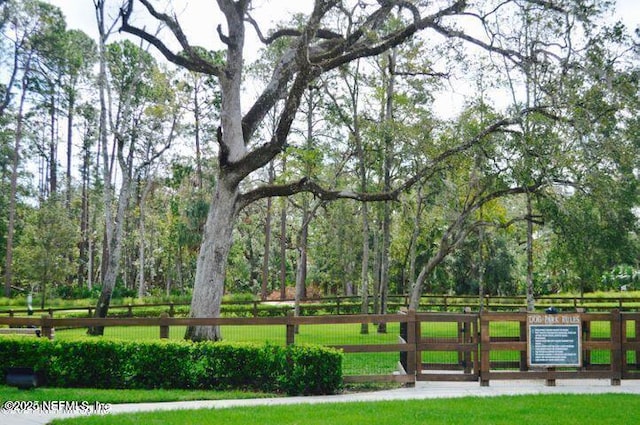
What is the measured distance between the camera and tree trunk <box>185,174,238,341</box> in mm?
15312

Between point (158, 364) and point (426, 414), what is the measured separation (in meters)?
4.82

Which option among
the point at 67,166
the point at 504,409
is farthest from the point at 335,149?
the point at 67,166

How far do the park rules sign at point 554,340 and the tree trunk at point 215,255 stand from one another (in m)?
7.37

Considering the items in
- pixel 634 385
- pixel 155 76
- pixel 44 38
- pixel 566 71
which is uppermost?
pixel 44 38

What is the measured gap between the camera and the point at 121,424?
7.12m

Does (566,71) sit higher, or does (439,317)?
(566,71)

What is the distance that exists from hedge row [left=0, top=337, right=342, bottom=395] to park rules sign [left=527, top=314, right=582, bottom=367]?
11.4 feet

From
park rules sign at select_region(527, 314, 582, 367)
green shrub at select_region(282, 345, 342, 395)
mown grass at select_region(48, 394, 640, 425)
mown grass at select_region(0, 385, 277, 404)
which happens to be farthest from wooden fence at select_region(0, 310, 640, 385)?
mown grass at select_region(48, 394, 640, 425)

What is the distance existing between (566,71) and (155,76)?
22365mm

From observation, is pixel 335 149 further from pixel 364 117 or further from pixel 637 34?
pixel 637 34

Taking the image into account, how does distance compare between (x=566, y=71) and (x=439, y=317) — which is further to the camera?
(x=566, y=71)

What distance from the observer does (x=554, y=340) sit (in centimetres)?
1098

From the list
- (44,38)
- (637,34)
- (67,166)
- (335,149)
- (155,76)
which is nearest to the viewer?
(637,34)

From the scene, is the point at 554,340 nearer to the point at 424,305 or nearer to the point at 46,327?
the point at 46,327
